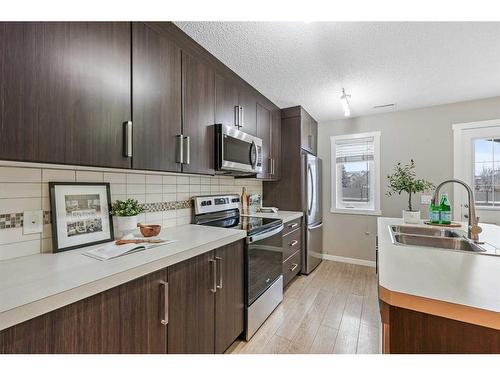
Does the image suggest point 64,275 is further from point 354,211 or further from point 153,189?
point 354,211

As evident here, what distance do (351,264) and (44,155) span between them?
3764 mm

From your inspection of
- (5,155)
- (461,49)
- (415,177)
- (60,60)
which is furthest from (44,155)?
(415,177)

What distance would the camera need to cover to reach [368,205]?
11.5 ft

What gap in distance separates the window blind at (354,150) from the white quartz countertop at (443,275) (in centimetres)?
245

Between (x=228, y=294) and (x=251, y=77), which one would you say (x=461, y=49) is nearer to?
(x=251, y=77)

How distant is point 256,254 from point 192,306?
0.71m

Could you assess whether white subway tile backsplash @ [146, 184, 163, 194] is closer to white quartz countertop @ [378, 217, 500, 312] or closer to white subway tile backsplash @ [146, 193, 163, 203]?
white subway tile backsplash @ [146, 193, 163, 203]

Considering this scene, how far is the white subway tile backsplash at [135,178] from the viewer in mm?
1591

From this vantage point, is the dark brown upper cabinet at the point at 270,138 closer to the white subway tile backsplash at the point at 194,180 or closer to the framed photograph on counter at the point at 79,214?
the white subway tile backsplash at the point at 194,180

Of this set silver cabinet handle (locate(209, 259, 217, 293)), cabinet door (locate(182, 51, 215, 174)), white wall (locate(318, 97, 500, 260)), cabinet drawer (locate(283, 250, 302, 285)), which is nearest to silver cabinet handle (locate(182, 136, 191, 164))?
cabinet door (locate(182, 51, 215, 174))

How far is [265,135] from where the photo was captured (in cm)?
271

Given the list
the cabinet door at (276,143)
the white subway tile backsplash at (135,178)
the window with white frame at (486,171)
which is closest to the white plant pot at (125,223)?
the white subway tile backsplash at (135,178)

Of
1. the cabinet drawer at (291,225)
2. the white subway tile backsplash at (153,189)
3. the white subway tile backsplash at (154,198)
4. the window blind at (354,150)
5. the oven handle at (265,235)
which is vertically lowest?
the cabinet drawer at (291,225)

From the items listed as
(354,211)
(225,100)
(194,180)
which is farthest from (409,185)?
(194,180)
